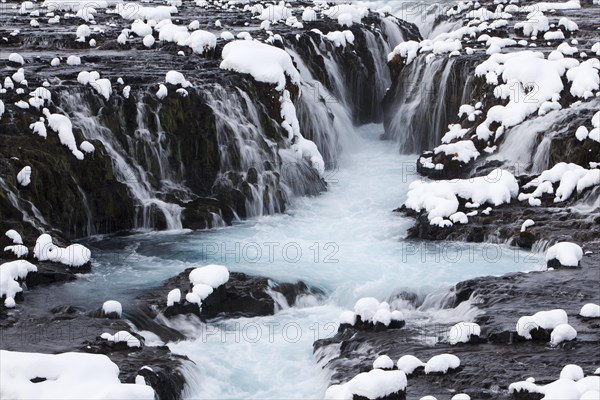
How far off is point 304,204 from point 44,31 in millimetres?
10582

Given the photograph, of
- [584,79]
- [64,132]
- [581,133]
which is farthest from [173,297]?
[584,79]

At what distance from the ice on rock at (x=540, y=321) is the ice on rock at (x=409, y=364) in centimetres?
156

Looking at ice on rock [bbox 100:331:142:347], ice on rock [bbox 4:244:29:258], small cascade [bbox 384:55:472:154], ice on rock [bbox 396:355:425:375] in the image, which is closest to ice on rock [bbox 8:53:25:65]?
ice on rock [bbox 4:244:29:258]

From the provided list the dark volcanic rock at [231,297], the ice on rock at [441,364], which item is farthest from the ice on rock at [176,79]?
the ice on rock at [441,364]

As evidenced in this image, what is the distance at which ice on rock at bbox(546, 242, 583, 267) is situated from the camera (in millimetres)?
15944

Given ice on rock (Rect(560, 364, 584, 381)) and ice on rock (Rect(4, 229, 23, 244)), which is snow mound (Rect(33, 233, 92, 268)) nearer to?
ice on rock (Rect(4, 229, 23, 244))

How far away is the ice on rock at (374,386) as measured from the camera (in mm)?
11430

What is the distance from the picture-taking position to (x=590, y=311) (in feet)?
45.3

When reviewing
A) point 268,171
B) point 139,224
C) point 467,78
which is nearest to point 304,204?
point 268,171

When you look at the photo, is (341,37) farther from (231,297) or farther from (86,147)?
(231,297)

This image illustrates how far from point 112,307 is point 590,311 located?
6.68m

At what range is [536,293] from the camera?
49.0ft

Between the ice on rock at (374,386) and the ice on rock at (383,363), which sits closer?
the ice on rock at (374,386)

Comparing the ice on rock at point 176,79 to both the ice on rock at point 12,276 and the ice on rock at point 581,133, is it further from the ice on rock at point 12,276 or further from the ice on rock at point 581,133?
the ice on rock at point 581,133
